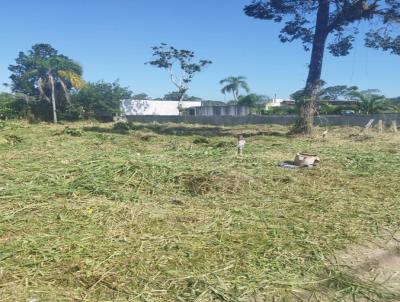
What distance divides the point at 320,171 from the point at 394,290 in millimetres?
3949

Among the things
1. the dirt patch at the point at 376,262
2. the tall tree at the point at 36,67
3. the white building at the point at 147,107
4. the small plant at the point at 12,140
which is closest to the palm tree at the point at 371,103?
the small plant at the point at 12,140

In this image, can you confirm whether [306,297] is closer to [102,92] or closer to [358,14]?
[358,14]

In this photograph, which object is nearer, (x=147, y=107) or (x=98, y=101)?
(x=98, y=101)

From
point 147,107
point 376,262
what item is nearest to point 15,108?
Result: point 147,107

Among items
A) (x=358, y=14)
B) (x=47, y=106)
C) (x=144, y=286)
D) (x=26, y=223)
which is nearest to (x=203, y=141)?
(x=358, y=14)

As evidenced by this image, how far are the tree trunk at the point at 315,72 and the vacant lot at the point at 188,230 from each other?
9.48 metres

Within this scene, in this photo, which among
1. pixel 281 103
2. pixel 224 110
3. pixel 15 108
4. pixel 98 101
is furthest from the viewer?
pixel 281 103

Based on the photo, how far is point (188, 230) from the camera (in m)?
3.93

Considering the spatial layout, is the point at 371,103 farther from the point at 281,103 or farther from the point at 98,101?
the point at 281,103

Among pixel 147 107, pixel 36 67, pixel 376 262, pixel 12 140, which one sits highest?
pixel 36 67

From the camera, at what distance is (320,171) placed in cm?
673

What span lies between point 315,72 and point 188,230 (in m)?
13.7

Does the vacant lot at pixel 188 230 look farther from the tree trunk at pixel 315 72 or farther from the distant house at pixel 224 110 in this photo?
the distant house at pixel 224 110

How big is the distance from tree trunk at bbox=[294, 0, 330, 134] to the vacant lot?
948 cm
